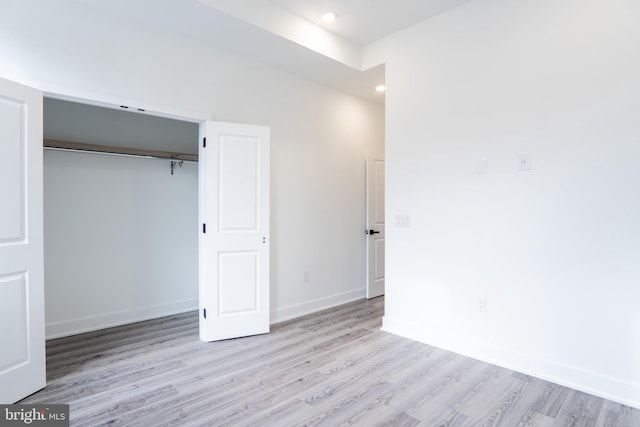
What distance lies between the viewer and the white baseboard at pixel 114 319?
336 centimetres

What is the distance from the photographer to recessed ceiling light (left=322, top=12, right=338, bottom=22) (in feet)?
10.4

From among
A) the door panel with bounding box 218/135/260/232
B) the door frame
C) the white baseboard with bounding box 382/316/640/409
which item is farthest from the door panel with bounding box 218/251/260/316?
the white baseboard with bounding box 382/316/640/409

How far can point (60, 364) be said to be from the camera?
2.74m

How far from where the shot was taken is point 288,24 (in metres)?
3.18

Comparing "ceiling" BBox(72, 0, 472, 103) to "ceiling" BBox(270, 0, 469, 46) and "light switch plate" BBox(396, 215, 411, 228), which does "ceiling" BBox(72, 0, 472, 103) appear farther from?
"light switch plate" BBox(396, 215, 411, 228)

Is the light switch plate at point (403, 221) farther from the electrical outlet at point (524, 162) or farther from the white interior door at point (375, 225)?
the white interior door at point (375, 225)

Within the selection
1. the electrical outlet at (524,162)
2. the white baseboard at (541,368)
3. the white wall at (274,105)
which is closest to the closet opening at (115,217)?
the white wall at (274,105)

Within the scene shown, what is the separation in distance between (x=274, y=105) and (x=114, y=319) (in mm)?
2871

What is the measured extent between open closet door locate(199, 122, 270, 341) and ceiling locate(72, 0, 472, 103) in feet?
2.58

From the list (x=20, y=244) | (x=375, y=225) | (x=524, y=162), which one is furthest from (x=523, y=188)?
(x=20, y=244)

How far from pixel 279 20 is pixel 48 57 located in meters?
1.81

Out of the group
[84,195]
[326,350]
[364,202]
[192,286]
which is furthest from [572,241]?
[84,195]

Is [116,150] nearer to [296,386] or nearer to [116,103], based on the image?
[116,103]

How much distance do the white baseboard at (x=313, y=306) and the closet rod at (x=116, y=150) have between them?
2074 millimetres
